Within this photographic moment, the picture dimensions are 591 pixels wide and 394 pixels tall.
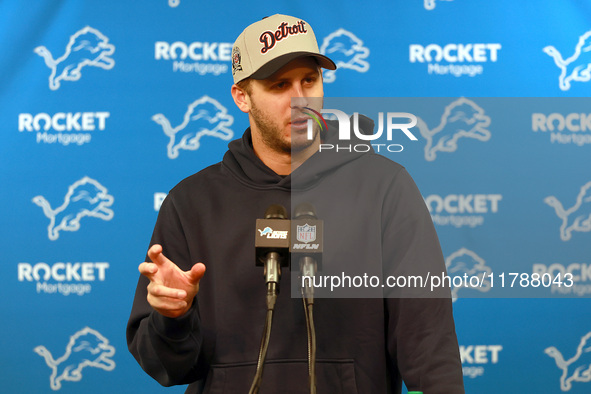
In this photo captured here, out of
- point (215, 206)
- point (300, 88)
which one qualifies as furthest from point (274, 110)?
point (215, 206)

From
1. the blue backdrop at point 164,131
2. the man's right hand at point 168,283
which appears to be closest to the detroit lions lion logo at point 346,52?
the blue backdrop at point 164,131

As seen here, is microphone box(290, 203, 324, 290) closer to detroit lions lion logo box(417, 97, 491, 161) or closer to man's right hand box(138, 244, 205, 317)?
man's right hand box(138, 244, 205, 317)

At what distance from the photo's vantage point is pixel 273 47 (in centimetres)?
140

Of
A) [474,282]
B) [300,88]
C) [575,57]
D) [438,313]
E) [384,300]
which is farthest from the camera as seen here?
[575,57]

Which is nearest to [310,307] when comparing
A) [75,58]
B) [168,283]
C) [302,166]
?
[168,283]

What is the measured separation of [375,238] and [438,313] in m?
0.21

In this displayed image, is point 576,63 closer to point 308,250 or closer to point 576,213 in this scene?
point 576,213

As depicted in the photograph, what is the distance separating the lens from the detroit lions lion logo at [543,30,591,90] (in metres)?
2.39

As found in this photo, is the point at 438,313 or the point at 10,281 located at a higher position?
the point at 10,281

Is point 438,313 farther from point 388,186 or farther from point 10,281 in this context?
point 10,281

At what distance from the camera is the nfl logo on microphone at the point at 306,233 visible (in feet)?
3.07

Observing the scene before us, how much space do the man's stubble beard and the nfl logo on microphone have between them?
0.51m

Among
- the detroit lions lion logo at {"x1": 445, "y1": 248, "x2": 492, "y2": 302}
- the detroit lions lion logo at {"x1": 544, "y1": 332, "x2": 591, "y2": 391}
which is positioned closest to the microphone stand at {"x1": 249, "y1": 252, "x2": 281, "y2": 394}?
the detroit lions lion logo at {"x1": 445, "y1": 248, "x2": 492, "y2": 302}

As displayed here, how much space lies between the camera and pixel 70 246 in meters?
2.44
